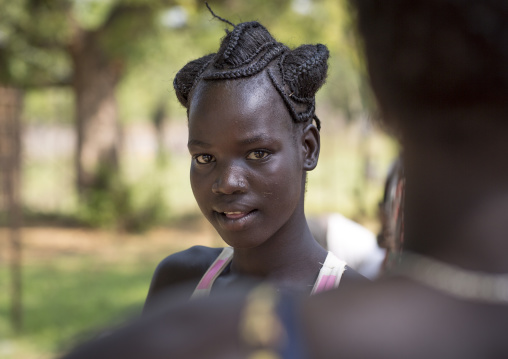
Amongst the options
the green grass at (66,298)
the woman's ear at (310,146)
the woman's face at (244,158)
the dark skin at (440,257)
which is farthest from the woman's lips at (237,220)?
the green grass at (66,298)

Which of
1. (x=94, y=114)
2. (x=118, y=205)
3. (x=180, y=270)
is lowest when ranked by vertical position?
(x=180, y=270)

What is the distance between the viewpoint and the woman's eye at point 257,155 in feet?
6.27

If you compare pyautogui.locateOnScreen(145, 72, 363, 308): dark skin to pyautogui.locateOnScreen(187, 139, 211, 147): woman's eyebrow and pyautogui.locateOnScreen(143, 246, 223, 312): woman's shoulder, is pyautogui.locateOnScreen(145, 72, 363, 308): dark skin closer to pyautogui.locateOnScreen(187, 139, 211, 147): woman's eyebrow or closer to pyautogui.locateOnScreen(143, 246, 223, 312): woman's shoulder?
pyautogui.locateOnScreen(187, 139, 211, 147): woman's eyebrow

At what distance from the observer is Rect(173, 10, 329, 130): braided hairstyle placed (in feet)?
6.47

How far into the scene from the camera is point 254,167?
1902mm

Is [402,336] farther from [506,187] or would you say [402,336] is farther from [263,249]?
[263,249]

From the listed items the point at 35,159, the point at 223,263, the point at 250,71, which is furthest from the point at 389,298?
the point at 35,159

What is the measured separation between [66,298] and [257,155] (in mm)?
6873

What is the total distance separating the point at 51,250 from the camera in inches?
458

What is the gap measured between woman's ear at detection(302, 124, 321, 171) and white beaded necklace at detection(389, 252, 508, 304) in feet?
3.82

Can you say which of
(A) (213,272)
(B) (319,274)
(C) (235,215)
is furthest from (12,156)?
(B) (319,274)

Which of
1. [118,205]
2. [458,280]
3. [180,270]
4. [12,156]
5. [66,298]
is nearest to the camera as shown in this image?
[458,280]

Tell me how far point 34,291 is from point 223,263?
23.4 feet

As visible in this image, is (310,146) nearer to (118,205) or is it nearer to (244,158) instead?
(244,158)
